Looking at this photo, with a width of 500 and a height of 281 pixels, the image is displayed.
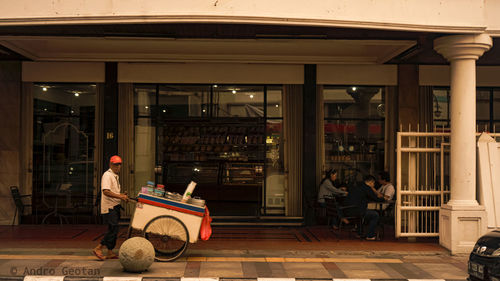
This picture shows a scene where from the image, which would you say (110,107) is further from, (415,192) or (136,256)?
(415,192)

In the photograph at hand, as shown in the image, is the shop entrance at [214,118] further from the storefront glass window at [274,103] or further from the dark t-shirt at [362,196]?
the dark t-shirt at [362,196]

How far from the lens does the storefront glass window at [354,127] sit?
13.5 meters

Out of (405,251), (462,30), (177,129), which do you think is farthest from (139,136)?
(462,30)

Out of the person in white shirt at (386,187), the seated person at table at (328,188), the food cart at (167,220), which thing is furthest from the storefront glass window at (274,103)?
the food cart at (167,220)

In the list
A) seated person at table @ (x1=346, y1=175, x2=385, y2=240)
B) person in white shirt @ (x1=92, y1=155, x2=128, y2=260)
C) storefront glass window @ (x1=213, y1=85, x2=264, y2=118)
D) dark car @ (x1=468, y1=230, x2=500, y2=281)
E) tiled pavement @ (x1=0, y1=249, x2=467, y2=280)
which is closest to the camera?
dark car @ (x1=468, y1=230, x2=500, y2=281)

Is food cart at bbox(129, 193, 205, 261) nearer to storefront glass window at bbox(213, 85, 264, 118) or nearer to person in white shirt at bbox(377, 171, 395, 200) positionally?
person in white shirt at bbox(377, 171, 395, 200)

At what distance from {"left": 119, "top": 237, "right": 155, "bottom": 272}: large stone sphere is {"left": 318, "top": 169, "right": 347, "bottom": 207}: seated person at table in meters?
5.59

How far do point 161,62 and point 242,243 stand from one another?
16.1 ft

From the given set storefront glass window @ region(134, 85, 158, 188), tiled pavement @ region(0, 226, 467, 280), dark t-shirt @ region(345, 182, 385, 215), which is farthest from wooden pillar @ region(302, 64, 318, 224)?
storefront glass window @ region(134, 85, 158, 188)

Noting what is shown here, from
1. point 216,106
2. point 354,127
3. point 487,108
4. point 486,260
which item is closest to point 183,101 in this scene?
point 216,106

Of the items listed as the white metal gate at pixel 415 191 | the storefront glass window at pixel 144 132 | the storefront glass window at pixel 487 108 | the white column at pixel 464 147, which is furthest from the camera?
the storefront glass window at pixel 487 108

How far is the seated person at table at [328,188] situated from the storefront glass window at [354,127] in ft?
2.72

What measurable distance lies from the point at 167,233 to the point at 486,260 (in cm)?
483

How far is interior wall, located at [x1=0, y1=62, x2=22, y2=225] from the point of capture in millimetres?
12742
